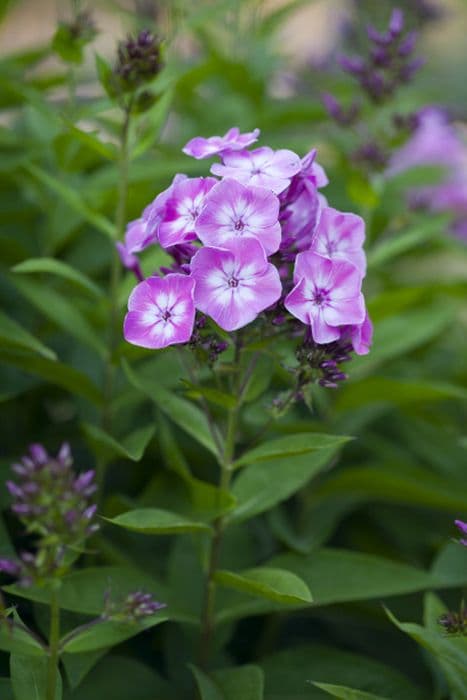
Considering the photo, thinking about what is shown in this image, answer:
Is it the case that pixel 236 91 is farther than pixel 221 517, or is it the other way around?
pixel 236 91

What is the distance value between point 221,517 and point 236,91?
4.28ft

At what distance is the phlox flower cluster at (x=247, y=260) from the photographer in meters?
1.08

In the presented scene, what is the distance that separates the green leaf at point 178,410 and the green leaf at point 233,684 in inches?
13.1

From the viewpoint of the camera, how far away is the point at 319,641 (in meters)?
1.71

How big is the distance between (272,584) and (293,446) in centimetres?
20

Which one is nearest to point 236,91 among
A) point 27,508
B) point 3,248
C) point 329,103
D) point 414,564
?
point 329,103

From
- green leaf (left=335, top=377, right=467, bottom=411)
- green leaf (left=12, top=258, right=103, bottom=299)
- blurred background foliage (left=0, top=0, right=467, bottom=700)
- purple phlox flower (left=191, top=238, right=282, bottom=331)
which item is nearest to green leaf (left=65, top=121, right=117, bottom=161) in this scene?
blurred background foliage (left=0, top=0, right=467, bottom=700)

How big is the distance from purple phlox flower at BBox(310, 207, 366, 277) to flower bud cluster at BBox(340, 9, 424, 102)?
0.69 m

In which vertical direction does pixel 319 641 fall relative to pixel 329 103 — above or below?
below

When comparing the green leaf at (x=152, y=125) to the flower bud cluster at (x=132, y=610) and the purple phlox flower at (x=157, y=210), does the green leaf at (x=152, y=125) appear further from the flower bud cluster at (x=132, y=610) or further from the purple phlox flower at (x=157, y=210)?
the flower bud cluster at (x=132, y=610)

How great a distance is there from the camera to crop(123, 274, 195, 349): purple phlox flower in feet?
3.54

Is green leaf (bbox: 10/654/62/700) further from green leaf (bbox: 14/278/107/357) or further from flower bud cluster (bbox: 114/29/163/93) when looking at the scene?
flower bud cluster (bbox: 114/29/163/93)

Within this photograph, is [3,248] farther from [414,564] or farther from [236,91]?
[414,564]

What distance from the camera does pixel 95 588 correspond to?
133 centimetres
